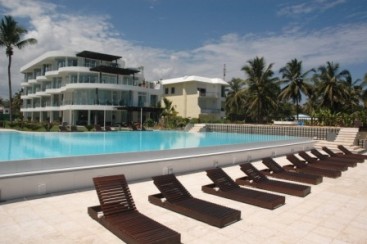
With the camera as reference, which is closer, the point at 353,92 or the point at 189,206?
the point at 189,206

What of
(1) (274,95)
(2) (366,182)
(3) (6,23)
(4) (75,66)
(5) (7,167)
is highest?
(3) (6,23)

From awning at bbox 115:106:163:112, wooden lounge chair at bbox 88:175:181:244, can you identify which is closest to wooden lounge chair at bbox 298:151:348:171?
wooden lounge chair at bbox 88:175:181:244

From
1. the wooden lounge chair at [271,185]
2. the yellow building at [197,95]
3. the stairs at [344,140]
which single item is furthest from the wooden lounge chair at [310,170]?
the yellow building at [197,95]

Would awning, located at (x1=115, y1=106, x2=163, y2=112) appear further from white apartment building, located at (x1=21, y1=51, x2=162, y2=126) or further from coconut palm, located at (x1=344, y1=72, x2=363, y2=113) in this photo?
coconut palm, located at (x1=344, y1=72, x2=363, y2=113)

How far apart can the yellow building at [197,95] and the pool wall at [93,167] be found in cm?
3396

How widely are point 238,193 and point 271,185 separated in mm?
1449

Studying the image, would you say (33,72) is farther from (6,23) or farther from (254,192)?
(254,192)

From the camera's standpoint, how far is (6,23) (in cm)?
3650

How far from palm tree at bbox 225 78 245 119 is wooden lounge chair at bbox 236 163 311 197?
3907cm

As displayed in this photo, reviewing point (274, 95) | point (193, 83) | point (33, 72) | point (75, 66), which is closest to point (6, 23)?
point (75, 66)

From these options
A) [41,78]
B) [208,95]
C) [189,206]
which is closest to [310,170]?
[189,206]

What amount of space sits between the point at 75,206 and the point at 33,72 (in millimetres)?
54083

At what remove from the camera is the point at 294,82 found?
1624 inches

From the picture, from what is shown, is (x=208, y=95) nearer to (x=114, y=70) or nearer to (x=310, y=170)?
(x=114, y=70)
